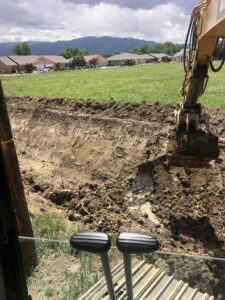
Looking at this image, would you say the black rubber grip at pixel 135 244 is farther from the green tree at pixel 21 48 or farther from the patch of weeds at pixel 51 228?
the green tree at pixel 21 48

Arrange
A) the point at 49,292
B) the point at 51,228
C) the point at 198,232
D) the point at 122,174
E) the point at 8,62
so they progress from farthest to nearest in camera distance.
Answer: the point at 8,62 < the point at 122,174 < the point at 198,232 < the point at 51,228 < the point at 49,292

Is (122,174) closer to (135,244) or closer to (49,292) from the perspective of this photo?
(49,292)

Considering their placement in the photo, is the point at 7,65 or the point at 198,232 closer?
the point at 198,232

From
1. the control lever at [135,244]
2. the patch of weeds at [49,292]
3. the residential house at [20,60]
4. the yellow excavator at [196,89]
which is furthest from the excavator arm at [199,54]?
the residential house at [20,60]

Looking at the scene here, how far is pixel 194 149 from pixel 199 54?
1526mm

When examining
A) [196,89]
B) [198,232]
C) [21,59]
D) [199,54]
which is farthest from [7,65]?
[199,54]

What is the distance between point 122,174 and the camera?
9.59 meters

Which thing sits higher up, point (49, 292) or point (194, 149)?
point (194, 149)

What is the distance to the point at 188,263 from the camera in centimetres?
290

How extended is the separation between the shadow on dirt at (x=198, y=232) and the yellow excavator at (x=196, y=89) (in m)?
1.09

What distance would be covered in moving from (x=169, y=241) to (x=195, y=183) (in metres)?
2.20

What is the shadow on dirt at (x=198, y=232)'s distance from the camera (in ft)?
21.5

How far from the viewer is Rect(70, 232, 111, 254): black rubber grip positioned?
1.80 m

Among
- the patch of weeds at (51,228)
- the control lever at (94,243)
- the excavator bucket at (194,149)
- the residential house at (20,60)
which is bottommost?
the residential house at (20,60)
